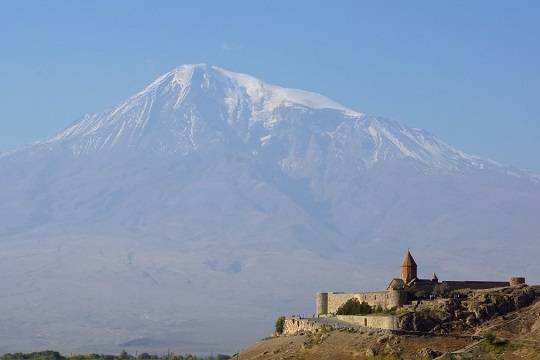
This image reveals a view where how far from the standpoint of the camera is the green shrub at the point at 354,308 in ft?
224

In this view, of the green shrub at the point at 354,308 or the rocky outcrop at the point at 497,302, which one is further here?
the green shrub at the point at 354,308

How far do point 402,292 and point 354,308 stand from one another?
111 inches

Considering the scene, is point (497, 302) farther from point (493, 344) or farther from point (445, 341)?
point (493, 344)

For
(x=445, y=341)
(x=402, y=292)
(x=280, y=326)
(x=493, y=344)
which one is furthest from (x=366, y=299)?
(x=493, y=344)

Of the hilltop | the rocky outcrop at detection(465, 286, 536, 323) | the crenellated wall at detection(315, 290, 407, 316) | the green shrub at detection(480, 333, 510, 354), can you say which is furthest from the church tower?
the green shrub at detection(480, 333, 510, 354)

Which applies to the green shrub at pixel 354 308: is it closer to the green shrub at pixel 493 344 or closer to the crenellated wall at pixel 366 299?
the crenellated wall at pixel 366 299

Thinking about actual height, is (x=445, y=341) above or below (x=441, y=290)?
below

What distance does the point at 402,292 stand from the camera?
67312 mm

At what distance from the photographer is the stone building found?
67188mm

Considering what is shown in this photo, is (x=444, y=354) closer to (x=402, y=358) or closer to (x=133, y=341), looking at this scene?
(x=402, y=358)

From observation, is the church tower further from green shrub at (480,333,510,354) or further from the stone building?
green shrub at (480,333,510,354)

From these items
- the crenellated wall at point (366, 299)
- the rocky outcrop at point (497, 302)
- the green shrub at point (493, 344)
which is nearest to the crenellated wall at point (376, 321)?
the crenellated wall at point (366, 299)

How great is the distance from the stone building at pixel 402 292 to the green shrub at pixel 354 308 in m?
0.25

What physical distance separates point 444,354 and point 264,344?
12516 mm
